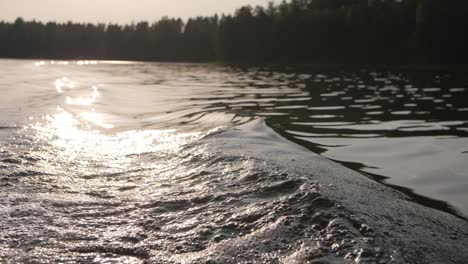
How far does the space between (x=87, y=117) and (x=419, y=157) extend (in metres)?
7.94

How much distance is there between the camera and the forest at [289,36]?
4831 cm

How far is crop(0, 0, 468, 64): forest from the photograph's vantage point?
4831 cm

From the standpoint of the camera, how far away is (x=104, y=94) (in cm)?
1695

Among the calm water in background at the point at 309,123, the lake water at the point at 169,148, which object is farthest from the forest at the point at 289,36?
the lake water at the point at 169,148

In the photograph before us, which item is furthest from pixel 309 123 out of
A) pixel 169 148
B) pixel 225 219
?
pixel 225 219

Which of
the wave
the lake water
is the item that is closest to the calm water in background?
the lake water

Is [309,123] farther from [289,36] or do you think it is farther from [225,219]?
[289,36]

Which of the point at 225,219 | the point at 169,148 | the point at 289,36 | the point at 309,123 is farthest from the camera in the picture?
the point at 289,36

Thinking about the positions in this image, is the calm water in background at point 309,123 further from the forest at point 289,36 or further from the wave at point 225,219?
the forest at point 289,36

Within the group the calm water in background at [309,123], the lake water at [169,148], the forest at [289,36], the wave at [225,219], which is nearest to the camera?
the wave at [225,219]

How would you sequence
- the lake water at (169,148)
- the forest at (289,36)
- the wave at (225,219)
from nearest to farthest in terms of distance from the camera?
the wave at (225,219) < the lake water at (169,148) < the forest at (289,36)

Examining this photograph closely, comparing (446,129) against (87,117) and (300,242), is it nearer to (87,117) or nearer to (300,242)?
(300,242)

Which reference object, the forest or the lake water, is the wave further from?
the forest

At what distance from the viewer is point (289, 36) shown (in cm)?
6328
